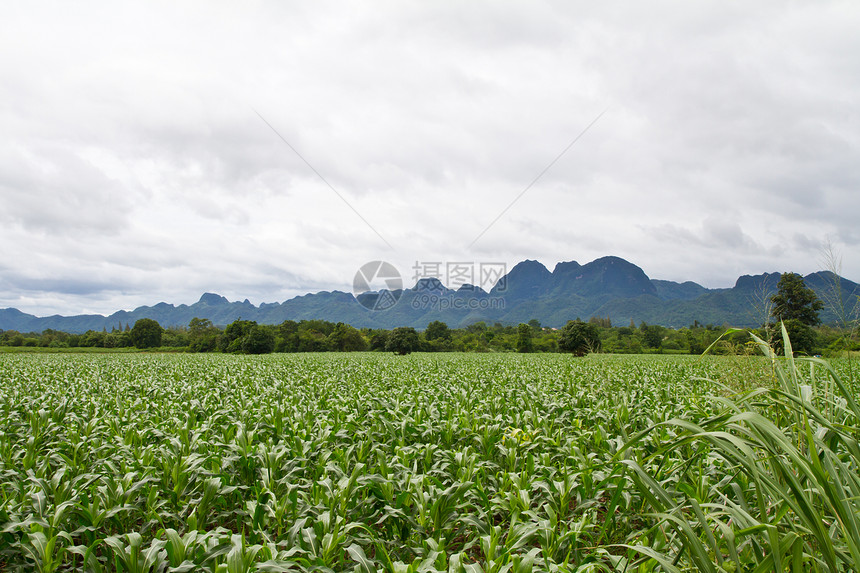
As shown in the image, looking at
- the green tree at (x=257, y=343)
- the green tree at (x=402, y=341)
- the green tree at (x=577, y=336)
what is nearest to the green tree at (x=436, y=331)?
the green tree at (x=402, y=341)

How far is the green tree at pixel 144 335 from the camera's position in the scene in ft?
225

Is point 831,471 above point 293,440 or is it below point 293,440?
above

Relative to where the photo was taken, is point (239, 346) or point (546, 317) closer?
point (239, 346)

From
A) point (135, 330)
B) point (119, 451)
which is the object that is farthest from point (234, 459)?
point (135, 330)

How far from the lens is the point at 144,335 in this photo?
2712 inches

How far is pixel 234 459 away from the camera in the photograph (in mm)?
4672

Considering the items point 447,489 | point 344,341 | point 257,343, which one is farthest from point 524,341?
point 447,489

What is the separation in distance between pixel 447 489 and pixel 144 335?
8229cm

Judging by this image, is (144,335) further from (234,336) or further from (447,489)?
(447,489)

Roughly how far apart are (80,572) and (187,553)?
0.90 metres

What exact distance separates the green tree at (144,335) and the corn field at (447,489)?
2867 inches

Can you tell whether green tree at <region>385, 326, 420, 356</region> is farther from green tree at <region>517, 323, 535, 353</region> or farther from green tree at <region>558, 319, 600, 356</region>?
green tree at <region>558, 319, 600, 356</region>

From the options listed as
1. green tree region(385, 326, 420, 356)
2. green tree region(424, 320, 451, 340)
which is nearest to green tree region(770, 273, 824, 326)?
green tree region(385, 326, 420, 356)

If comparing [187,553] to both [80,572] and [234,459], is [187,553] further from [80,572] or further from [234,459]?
[234,459]
